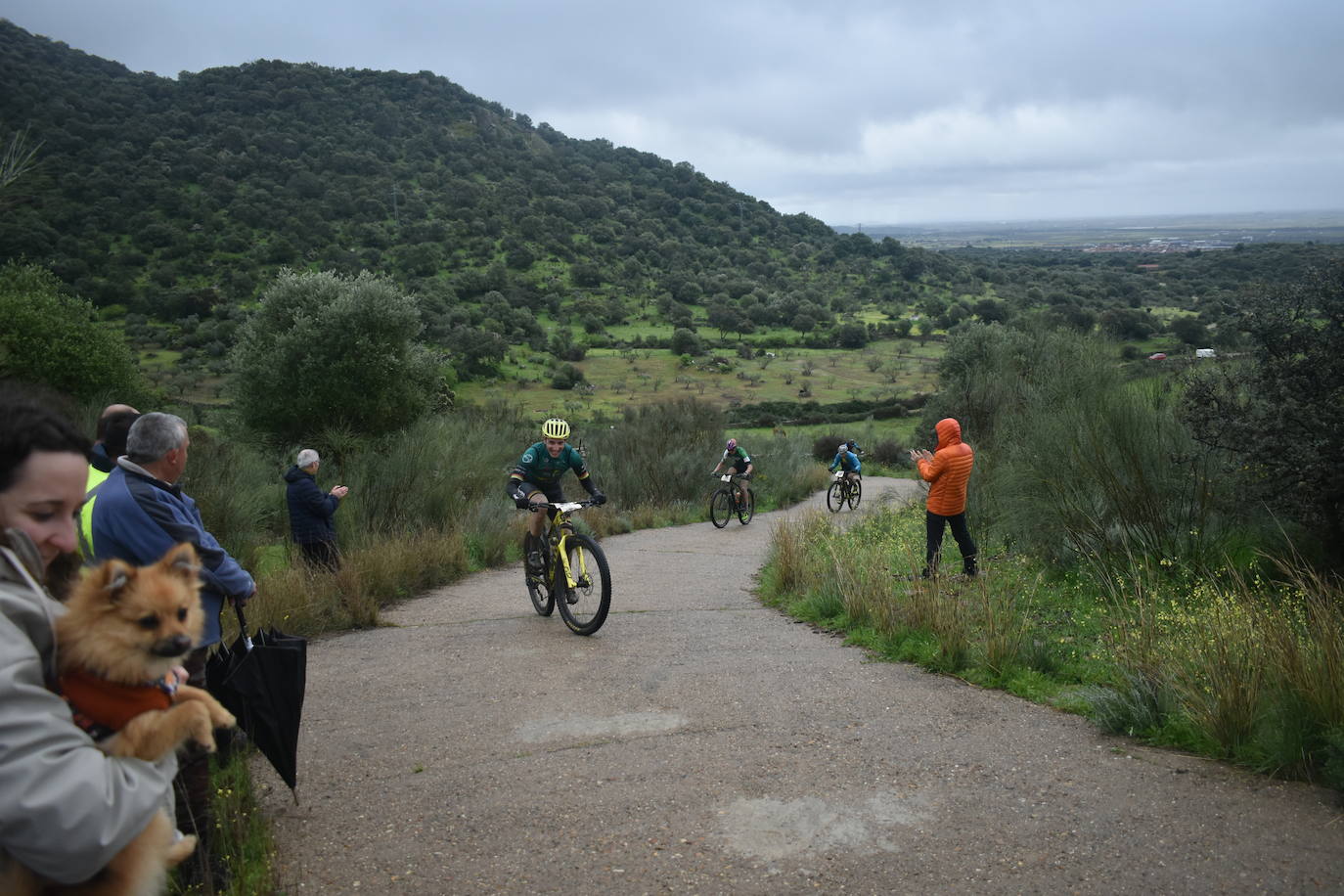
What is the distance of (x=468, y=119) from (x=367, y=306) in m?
87.8

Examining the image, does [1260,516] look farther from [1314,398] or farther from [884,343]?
[884,343]

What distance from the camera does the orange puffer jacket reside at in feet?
32.2

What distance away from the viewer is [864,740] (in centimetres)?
517

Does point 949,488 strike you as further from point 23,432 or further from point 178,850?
point 23,432

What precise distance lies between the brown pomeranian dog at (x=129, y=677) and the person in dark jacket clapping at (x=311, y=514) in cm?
787

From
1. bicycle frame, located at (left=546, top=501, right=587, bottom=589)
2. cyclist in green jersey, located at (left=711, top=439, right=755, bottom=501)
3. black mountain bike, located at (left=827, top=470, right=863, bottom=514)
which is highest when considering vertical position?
bicycle frame, located at (left=546, top=501, right=587, bottom=589)

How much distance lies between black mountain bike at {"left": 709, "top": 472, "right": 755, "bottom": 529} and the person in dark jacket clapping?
10400 mm

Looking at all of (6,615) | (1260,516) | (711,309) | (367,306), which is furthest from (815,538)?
(711,309)

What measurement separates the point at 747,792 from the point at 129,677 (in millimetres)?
3292

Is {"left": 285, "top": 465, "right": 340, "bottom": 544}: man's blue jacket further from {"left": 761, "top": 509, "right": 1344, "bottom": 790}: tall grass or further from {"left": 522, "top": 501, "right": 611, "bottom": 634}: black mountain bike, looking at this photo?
{"left": 761, "top": 509, "right": 1344, "bottom": 790}: tall grass

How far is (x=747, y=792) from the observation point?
444 centimetres

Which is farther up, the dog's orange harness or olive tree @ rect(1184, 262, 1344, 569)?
the dog's orange harness

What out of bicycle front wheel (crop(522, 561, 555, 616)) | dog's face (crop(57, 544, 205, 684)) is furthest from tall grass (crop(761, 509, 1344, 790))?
dog's face (crop(57, 544, 205, 684))

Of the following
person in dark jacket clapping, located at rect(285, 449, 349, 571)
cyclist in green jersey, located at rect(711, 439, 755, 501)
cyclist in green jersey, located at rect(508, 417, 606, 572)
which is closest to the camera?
cyclist in green jersey, located at rect(508, 417, 606, 572)
